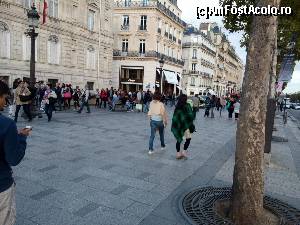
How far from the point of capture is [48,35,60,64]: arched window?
78.6 ft

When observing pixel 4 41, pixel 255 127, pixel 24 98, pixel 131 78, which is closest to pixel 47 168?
pixel 255 127

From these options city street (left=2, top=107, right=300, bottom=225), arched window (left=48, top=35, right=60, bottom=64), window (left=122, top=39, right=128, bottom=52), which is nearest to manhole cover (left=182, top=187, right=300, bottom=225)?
city street (left=2, top=107, right=300, bottom=225)

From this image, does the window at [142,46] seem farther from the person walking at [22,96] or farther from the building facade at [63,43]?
the person walking at [22,96]

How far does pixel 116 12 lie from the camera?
135ft

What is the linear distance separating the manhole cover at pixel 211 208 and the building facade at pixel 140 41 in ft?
111

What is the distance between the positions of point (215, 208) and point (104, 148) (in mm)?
4244

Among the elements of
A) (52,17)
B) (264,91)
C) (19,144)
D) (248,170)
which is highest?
(52,17)

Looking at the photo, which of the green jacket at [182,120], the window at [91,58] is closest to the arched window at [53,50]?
the window at [91,58]

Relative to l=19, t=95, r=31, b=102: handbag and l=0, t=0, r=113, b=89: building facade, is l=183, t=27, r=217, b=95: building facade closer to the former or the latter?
l=0, t=0, r=113, b=89: building facade

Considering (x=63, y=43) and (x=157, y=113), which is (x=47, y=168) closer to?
(x=157, y=113)

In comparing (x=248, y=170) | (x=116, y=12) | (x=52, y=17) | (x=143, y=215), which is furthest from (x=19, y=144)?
(x=116, y=12)

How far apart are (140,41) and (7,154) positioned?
39294 mm

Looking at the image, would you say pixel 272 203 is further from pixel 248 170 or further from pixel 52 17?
pixel 52 17

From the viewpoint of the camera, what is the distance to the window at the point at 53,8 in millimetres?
23625
